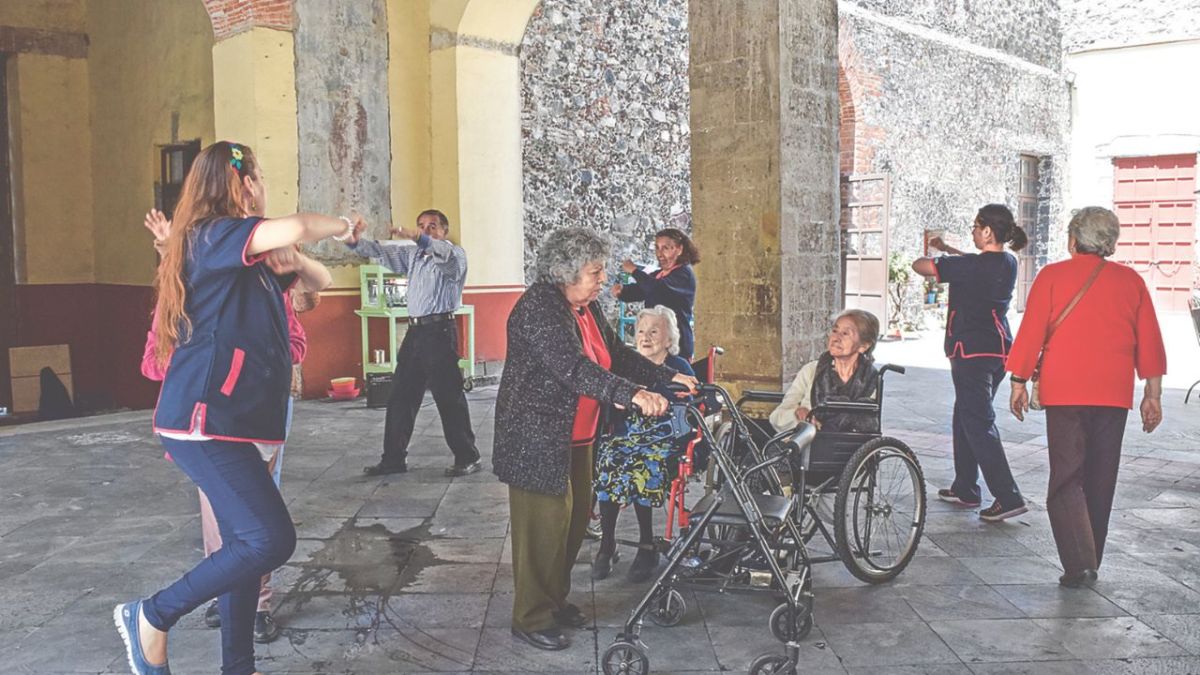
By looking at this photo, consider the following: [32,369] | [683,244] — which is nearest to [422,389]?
[683,244]

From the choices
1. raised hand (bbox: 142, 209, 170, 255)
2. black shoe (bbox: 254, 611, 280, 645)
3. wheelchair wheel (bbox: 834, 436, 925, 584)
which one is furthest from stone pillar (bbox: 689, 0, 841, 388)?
raised hand (bbox: 142, 209, 170, 255)

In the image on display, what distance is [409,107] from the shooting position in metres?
10.0

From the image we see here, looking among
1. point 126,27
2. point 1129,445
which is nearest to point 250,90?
point 126,27

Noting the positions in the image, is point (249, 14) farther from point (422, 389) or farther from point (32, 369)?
point (32, 369)

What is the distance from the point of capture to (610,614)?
3725 mm

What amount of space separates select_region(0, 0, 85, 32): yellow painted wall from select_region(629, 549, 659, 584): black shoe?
1049cm

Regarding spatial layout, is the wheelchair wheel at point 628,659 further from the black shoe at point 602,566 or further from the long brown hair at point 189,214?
the long brown hair at point 189,214

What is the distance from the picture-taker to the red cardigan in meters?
4.02

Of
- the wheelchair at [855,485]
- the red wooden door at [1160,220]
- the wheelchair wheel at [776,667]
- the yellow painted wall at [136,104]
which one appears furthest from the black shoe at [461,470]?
the red wooden door at [1160,220]

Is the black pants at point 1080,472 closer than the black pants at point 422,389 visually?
Yes

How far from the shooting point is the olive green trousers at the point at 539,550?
332 cm

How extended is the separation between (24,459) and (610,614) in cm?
474

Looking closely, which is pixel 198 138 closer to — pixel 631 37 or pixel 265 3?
pixel 265 3

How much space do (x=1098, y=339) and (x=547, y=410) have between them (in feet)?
7.63
